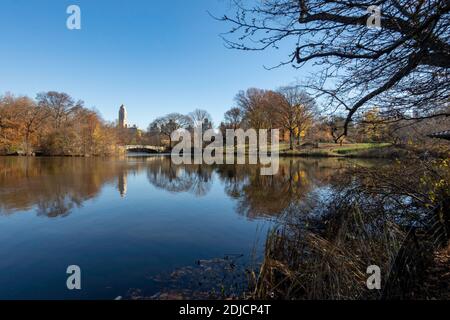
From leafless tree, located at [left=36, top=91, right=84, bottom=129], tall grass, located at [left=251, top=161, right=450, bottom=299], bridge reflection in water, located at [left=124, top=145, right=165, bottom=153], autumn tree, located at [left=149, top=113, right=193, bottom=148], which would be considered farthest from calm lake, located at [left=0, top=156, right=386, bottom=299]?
autumn tree, located at [left=149, top=113, right=193, bottom=148]

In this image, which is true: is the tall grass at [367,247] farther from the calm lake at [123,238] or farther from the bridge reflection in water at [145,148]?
the bridge reflection in water at [145,148]

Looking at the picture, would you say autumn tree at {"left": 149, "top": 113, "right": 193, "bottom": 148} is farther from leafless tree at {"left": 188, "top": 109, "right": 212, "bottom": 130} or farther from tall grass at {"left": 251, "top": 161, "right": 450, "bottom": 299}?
tall grass at {"left": 251, "top": 161, "right": 450, "bottom": 299}

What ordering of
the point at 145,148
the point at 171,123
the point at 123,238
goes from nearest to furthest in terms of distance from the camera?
1. the point at 123,238
2. the point at 145,148
3. the point at 171,123

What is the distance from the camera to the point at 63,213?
743 centimetres

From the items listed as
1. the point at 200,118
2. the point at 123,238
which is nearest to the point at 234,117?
the point at 200,118

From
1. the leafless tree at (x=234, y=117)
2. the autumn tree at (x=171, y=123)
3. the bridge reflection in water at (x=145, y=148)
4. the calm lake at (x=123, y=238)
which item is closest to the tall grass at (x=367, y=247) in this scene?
the calm lake at (x=123, y=238)

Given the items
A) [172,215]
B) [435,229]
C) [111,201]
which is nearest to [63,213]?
[111,201]

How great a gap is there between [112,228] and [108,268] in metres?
2.34

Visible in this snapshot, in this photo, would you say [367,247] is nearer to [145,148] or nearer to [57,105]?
[57,105]

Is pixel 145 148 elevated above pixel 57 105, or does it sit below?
below

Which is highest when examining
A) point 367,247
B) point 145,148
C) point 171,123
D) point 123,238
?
point 171,123

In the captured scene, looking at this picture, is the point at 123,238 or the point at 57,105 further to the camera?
the point at 57,105

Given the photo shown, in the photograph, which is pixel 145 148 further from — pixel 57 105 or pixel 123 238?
pixel 123 238

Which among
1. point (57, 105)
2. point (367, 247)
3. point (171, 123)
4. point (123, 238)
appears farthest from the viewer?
point (171, 123)
